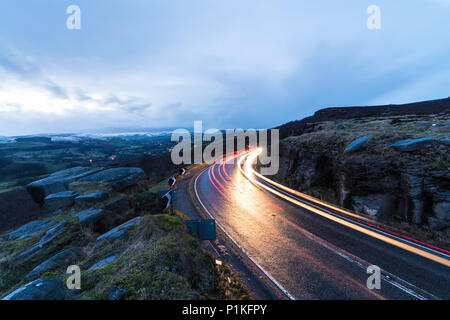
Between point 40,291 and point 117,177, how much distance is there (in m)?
10.3

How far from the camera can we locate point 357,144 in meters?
14.6

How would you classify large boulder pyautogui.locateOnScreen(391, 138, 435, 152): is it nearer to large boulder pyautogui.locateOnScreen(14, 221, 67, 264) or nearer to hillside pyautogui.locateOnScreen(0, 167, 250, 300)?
hillside pyautogui.locateOnScreen(0, 167, 250, 300)

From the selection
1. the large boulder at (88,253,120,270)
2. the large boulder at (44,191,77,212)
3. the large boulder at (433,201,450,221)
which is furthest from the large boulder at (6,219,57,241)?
the large boulder at (433,201,450,221)

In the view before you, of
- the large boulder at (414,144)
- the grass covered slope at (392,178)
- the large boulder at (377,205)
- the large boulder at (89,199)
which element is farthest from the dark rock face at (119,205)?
the large boulder at (414,144)

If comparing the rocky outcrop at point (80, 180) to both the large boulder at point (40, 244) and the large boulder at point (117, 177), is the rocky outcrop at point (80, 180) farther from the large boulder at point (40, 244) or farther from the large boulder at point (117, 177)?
the large boulder at point (40, 244)

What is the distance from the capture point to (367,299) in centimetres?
480

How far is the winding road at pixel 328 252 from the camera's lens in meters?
5.16

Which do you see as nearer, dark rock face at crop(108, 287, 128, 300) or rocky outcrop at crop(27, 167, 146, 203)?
dark rock face at crop(108, 287, 128, 300)

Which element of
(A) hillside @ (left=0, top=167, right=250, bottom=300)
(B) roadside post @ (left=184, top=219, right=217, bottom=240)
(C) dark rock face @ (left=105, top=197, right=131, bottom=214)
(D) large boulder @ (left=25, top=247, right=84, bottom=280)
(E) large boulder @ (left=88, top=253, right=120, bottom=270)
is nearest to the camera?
(A) hillside @ (left=0, top=167, right=250, bottom=300)

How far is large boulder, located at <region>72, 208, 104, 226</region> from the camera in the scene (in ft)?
24.7

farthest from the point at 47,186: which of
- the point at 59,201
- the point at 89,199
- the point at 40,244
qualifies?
the point at 40,244

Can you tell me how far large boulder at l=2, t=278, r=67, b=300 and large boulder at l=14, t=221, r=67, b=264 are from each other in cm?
409

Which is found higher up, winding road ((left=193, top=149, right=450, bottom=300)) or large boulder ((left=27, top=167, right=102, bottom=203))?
large boulder ((left=27, top=167, right=102, bottom=203))
